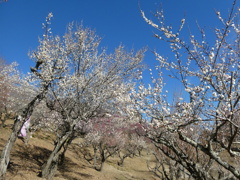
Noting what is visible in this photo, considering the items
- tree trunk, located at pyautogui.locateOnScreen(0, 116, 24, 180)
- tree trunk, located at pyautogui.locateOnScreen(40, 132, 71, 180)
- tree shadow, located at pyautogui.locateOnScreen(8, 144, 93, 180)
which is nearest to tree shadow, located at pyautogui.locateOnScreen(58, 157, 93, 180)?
tree shadow, located at pyautogui.locateOnScreen(8, 144, 93, 180)

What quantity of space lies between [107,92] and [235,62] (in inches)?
315

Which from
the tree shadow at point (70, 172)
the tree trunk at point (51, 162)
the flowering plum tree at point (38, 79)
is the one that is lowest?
the tree shadow at point (70, 172)

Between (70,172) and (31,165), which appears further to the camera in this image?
(70,172)

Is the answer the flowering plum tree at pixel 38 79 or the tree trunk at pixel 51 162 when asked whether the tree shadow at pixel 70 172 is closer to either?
the tree trunk at pixel 51 162

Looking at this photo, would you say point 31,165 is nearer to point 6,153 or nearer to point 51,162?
point 51,162

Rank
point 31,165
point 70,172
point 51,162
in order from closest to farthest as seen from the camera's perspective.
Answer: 1. point 51,162
2. point 31,165
3. point 70,172

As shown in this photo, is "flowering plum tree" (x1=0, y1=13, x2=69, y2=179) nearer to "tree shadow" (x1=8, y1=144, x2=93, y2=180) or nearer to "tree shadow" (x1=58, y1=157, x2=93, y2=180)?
"tree shadow" (x1=8, y1=144, x2=93, y2=180)

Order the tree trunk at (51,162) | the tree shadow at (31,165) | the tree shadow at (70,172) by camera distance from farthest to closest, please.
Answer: the tree shadow at (70,172) → the tree shadow at (31,165) → the tree trunk at (51,162)

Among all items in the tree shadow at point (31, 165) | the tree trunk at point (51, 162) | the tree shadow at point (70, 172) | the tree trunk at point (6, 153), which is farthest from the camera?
the tree shadow at point (70, 172)

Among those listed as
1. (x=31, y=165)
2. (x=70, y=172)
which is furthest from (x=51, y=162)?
(x=70, y=172)

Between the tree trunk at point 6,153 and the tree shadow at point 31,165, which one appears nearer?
the tree trunk at point 6,153

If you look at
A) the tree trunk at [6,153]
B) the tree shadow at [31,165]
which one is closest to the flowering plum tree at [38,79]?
the tree trunk at [6,153]

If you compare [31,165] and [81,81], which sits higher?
[81,81]

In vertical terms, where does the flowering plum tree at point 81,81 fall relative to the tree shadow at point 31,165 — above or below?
above
